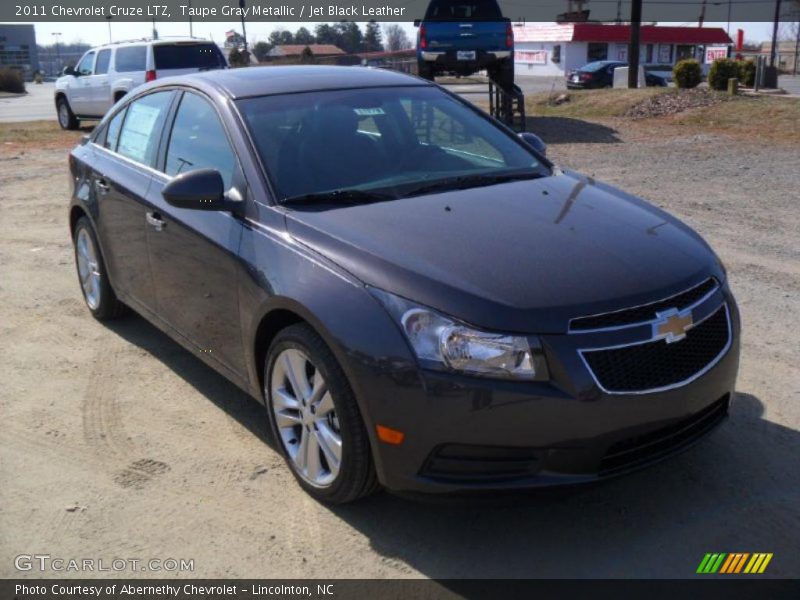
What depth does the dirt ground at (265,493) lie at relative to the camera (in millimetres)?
3205

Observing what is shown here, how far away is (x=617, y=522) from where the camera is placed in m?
3.40

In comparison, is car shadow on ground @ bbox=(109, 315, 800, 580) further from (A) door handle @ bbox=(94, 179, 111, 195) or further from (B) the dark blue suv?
(B) the dark blue suv

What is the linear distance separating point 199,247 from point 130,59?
1525 cm

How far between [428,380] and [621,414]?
683 mm

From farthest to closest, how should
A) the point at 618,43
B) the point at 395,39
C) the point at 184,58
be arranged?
the point at 395,39, the point at 618,43, the point at 184,58

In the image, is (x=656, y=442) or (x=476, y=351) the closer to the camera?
(x=476, y=351)

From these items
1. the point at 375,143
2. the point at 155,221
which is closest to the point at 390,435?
the point at 375,143

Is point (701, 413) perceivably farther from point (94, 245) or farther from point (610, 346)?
point (94, 245)

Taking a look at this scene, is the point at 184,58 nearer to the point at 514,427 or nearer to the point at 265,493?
the point at 265,493

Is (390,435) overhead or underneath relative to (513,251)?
underneath

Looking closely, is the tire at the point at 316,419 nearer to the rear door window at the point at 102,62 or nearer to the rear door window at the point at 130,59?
the rear door window at the point at 130,59

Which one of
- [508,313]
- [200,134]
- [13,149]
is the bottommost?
[13,149]

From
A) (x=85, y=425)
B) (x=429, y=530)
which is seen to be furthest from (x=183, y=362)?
(x=429, y=530)

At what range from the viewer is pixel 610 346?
300cm
